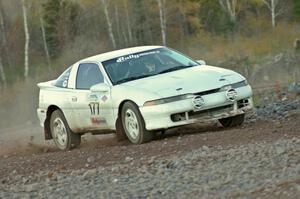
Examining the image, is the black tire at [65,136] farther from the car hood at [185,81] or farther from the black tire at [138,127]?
the car hood at [185,81]

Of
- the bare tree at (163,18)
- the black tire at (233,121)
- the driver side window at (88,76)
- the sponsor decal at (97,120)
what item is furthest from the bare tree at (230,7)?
the sponsor decal at (97,120)

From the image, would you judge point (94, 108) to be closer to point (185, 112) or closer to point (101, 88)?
point (101, 88)

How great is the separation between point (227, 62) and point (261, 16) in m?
24.5

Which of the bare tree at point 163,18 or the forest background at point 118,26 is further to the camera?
the forest background at point 118,26

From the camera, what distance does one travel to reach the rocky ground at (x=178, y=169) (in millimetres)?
6266

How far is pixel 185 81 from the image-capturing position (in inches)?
407

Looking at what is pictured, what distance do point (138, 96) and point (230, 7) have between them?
50811 millimetres

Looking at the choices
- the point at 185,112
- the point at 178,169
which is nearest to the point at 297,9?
the point at 185,112

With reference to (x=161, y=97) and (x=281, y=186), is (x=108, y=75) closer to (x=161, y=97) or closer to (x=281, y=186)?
(x=161, y=97)

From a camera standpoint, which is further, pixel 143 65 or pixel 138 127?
pixel 143 65

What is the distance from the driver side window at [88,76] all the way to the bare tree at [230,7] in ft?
151

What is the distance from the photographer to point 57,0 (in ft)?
191

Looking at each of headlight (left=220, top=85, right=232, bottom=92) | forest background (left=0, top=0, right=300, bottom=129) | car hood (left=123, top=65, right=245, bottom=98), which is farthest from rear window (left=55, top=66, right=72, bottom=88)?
forest background (left=0, top=0, right=300, bottom=129)

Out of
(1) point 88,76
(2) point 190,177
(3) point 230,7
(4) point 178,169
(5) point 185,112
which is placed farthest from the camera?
(3) point 230,7
